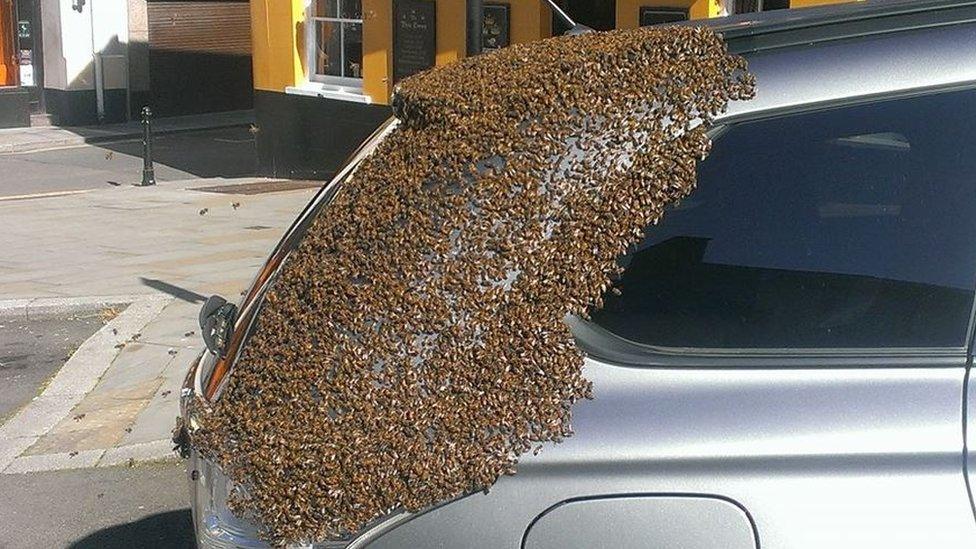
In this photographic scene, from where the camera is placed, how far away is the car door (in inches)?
81.6

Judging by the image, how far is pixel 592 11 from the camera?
13727 millimetres

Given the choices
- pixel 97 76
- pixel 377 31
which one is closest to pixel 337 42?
pixel 377 31

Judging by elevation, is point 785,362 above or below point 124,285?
above

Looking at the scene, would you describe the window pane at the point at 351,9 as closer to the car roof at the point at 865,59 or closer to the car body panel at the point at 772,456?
the car roof at the point at 865,59

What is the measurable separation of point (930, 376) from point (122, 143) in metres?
21.5

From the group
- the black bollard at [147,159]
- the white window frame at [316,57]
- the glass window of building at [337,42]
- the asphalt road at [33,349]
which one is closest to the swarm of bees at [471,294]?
the asphalt road at [33,349]

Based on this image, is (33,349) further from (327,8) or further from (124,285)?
(327,8)

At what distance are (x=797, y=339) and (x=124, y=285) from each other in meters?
8.51

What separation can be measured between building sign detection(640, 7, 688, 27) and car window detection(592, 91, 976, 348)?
10.1 m

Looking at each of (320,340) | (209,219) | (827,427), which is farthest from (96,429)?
(209,219)

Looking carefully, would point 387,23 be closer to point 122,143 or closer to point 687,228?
point 122,143

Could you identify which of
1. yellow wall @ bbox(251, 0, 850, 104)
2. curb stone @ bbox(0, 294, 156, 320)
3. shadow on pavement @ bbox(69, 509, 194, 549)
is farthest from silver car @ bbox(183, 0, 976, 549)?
yellow wall @ bbox(251, 0, 850, 104)

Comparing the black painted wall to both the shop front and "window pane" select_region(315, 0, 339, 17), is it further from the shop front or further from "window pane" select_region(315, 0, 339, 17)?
the shop front

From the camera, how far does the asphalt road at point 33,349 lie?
7535 millimetres
